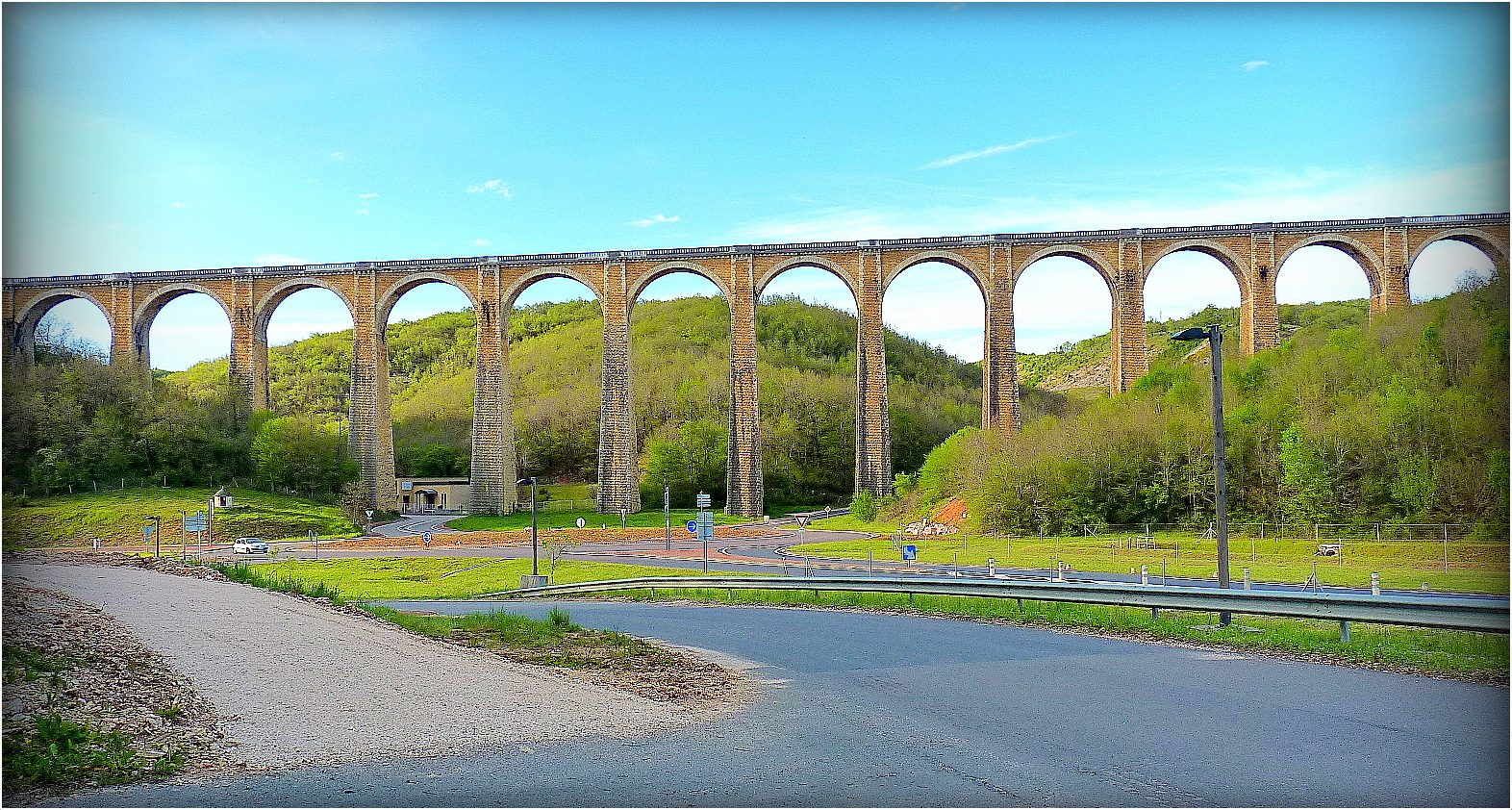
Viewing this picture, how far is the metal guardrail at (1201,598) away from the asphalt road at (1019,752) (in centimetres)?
77

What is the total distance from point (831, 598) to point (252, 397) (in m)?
54.7

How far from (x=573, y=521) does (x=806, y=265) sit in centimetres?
2258

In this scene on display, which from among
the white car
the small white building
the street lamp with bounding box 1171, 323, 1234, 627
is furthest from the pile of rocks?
the small white building

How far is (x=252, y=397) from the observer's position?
2462 inches

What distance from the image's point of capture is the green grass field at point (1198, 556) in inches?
961

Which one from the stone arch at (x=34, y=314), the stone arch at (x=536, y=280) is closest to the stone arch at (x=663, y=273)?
the stone arch at (x=536, y=280)

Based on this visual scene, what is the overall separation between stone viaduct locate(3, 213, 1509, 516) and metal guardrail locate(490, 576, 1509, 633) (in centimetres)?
3345

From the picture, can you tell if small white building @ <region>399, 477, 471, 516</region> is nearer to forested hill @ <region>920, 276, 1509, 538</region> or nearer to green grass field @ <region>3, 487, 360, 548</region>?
green grass field @ <region>3, 487, 360, 548</region>

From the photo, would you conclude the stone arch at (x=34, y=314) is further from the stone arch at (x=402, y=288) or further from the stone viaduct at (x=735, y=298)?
the stone arch at (x=402, y=288)

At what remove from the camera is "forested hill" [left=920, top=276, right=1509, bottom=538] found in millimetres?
29109

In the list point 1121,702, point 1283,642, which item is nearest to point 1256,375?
point 1283,642

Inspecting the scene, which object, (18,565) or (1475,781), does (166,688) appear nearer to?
(18,565)

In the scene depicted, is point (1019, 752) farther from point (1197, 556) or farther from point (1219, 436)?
point (1197, 556)

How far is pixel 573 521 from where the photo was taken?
57.1 metres
